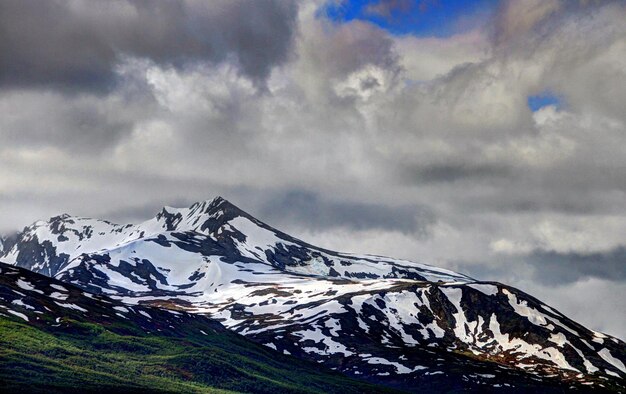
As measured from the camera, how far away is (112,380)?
171250 millimetres

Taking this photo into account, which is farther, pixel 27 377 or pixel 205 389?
pixel 205 389

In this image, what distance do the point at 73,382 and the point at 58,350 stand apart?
1135 inches

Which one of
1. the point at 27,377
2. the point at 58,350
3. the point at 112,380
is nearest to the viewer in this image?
the point at 27,377

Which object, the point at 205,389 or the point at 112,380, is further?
the point at 205,389

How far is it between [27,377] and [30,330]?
42.0 meters

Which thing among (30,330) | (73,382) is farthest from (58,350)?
(73,382)

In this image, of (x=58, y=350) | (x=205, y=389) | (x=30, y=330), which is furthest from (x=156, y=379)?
(x=30, y=330)

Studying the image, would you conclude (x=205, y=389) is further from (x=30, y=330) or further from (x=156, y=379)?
(x=30, y=330)

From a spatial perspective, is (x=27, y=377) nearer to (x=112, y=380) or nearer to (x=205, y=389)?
(x=112, y=380)

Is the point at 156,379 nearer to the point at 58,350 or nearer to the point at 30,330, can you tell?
the point at 58,350

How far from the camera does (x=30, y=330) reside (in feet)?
643

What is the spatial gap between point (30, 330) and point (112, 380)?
38187 millimetres

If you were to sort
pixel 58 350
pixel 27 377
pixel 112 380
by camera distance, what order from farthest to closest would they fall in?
pixel 58 350
pixel 112 380
pixel 27 377

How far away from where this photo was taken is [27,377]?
514 ft
